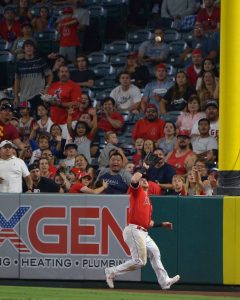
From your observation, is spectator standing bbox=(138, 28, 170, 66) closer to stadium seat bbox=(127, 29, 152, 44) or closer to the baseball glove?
stadium seat bbox=(127, 29, 152, 44)

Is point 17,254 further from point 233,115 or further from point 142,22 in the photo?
point 142,22

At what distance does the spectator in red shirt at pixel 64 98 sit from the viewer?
20.3m

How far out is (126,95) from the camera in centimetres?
2016

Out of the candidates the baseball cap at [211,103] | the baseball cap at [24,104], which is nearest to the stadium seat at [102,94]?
the baseball cap at [24,104]

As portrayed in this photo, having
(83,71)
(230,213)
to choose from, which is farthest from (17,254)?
(83,71)

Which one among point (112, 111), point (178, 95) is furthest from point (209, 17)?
point (112, 111)

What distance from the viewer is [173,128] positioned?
59.9ft

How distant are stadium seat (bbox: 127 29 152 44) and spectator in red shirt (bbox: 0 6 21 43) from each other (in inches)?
94.7

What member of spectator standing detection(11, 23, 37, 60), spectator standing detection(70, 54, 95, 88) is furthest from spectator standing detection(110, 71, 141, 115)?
spectator standing detection(11, 23, 37, 60)

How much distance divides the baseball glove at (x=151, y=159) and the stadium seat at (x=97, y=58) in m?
5.84

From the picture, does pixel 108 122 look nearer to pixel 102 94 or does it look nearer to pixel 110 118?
pixel 110 118

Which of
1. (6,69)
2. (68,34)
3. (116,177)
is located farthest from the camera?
(6,69)

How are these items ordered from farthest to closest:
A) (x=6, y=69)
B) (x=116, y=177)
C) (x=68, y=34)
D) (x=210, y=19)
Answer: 1. (x=6, y=69)
2. (x=68, y=34)
3. (x=210, y=19)
4. (x=116, y=177)

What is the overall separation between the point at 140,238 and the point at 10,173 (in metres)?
2.81
